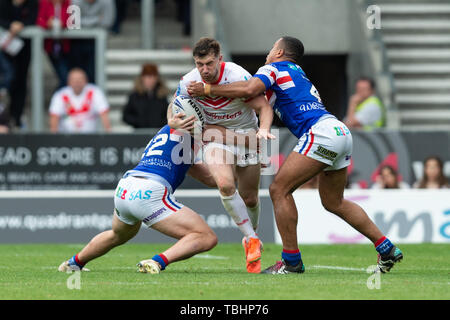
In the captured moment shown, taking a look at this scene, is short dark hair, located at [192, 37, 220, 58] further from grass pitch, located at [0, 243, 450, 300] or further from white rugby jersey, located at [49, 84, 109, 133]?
white rugby jersey, located at [49, 84, 109, 133]

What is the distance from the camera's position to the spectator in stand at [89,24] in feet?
59.6

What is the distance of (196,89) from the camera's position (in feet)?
32.8

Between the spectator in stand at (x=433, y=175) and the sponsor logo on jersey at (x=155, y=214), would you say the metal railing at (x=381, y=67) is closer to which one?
the spectator in stand at (x=433, y=175)

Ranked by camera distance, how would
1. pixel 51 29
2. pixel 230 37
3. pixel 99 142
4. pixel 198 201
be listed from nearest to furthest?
pixel 198 201 → pixel 99 142 → pixel 51 29 → pixel 230 37

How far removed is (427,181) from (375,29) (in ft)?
18.5

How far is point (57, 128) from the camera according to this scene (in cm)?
1725

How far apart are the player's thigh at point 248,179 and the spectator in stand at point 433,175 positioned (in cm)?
584

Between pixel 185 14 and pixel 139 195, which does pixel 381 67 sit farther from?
pixel 139 195

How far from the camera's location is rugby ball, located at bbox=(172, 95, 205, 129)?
33.2 ft

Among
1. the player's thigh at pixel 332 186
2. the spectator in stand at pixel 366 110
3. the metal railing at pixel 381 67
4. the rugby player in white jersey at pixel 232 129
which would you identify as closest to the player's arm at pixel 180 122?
the rugby player in white jersey at pixel 232 129

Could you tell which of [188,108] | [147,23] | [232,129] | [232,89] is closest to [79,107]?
[147,23]
